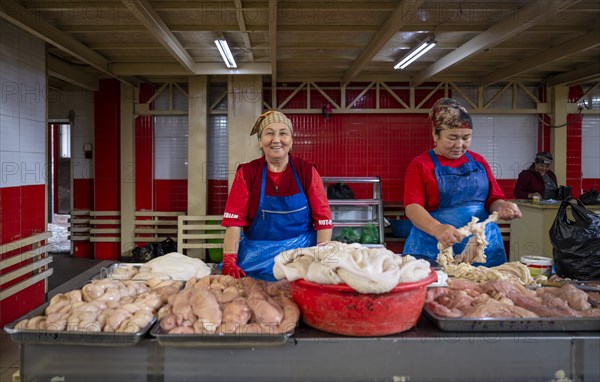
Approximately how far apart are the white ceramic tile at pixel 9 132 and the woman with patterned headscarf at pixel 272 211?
10.3 ft

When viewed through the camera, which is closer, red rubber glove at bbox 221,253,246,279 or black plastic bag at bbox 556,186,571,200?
red rubber glove at bbox 221,253,246,279

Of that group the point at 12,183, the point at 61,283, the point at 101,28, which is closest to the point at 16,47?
the point at 101,28

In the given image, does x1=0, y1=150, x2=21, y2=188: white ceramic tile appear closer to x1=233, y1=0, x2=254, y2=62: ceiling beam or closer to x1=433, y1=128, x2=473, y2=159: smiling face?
x1=233, y1=0, x2=254, y2=62: ceiling beam

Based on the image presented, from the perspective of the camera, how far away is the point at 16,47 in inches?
199

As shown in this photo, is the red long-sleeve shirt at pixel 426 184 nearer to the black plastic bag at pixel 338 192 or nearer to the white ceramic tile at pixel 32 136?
the black plastic bag at pixel 338 192

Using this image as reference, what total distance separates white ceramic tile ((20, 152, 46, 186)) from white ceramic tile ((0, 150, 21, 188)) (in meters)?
0.09

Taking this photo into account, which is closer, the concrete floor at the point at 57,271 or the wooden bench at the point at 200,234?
the concrete floor at the point at 57,271

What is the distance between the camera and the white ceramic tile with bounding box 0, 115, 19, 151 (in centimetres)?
473

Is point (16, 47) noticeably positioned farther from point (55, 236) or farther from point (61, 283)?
point (55, 236)

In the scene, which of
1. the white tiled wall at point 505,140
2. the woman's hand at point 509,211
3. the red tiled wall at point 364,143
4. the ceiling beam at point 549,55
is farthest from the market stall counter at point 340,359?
the white tiled wall at point 505,140

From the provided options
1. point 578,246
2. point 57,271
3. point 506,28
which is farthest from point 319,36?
point 57,271

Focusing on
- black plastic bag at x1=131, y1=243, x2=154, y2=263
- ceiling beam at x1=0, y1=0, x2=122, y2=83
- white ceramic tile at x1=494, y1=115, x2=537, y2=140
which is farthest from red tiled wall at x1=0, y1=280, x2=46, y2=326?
white ceramic tile at x1=494, y1=115, x2=537, y2=140

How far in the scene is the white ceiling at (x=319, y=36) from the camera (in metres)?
4.93

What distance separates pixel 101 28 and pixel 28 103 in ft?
4.20
